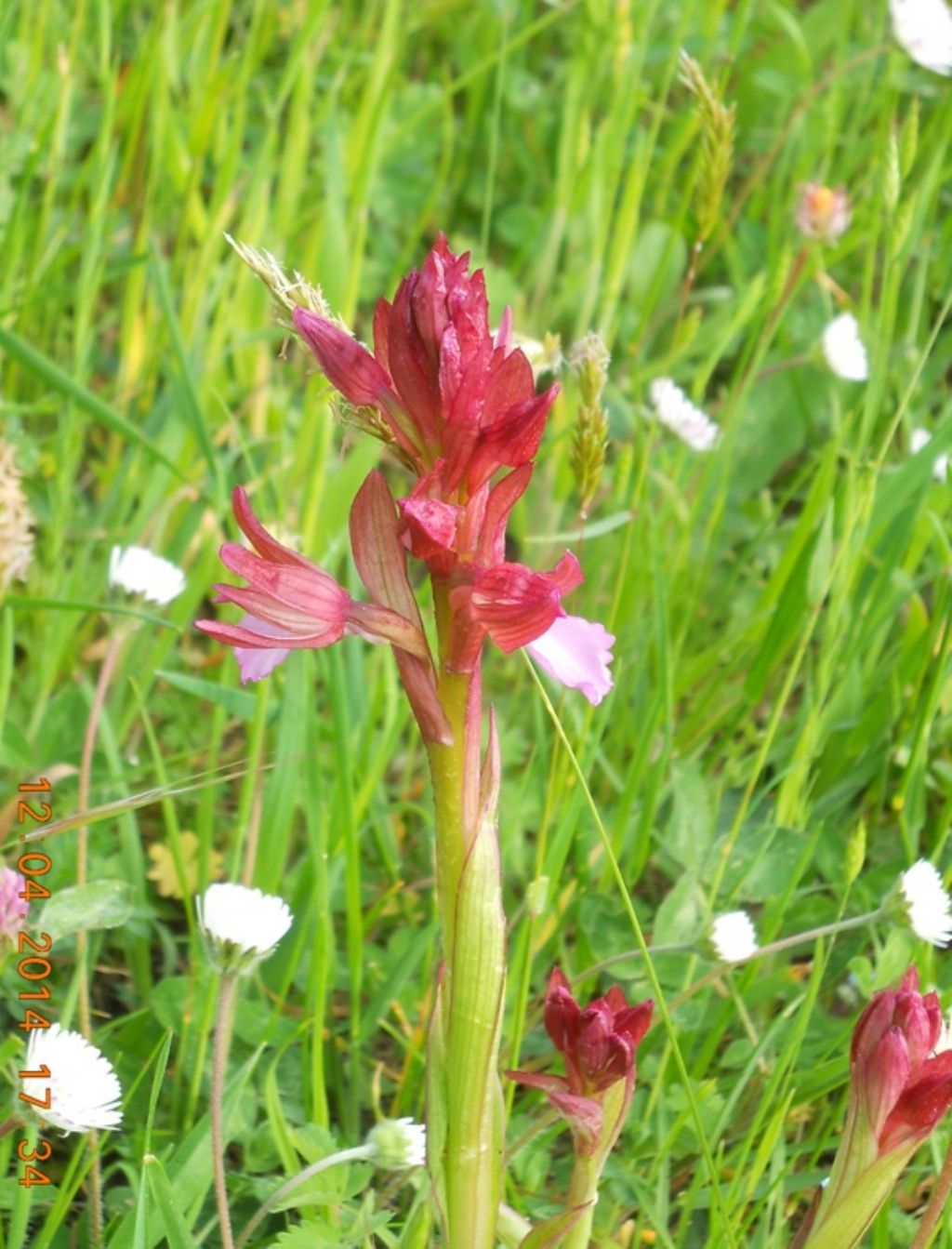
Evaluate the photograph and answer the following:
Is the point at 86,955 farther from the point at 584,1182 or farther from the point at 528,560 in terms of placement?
the point at 528,560

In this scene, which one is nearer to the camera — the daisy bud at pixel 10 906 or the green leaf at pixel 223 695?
the daisy bud at pixel 10 906

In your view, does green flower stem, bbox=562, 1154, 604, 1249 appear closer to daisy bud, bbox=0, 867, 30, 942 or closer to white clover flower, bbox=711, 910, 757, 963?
white clover flower, bbox=711, 910, 757, 963

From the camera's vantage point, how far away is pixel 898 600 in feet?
6.41

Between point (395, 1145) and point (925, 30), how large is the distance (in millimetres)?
1961

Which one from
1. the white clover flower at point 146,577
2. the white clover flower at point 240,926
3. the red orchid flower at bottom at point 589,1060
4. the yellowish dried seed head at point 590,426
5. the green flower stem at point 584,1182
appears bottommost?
the green flower stem at point 584,1182

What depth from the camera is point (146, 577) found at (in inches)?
63.7

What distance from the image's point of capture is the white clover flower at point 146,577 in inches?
63.5

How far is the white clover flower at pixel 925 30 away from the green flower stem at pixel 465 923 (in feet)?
5.89

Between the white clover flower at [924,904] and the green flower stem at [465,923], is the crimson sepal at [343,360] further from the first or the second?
the white clover flower at [924,904]

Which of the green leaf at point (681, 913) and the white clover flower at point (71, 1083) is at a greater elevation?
the green leaf at point (681, 913)

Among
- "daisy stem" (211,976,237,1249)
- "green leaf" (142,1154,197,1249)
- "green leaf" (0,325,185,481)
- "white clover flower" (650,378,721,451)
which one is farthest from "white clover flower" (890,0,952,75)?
"green leaf" (142,1154,197,1249)

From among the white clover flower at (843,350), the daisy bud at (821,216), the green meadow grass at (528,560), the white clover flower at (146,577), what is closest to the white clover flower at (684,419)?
the green meadow grass at (528,560)

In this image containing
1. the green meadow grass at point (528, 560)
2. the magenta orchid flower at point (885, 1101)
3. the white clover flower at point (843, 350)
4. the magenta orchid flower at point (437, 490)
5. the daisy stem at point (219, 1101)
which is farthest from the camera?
the white clover flower at point (843, 350)

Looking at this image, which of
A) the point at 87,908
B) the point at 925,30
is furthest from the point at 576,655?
the point at 925,30
